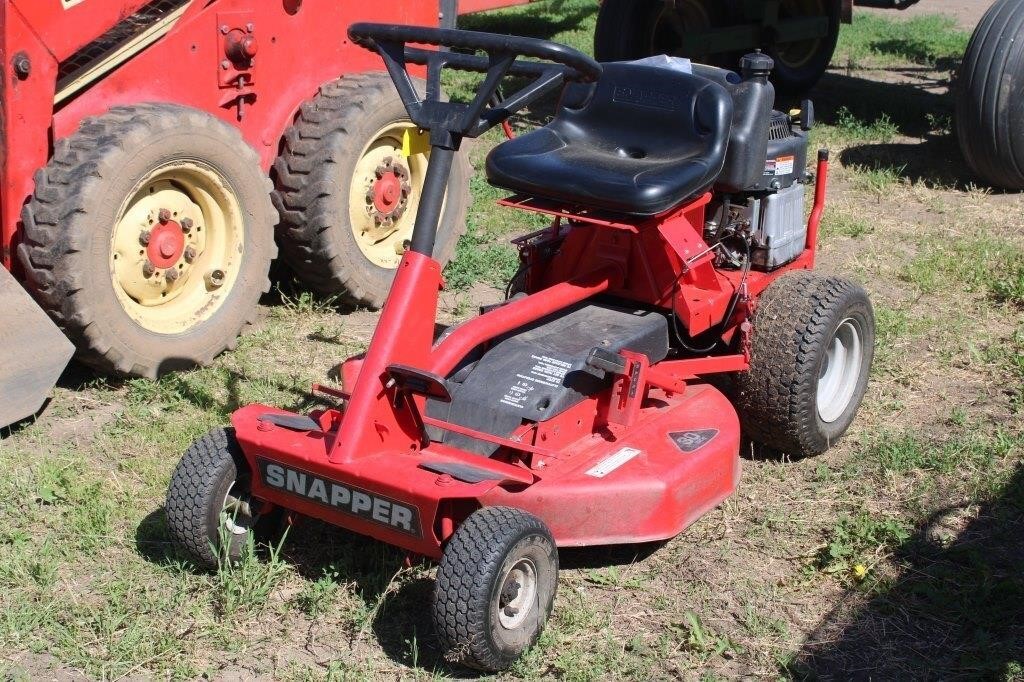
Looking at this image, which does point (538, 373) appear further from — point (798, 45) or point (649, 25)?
point (798, 45)

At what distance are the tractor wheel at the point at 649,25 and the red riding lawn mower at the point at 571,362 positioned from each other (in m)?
4.61

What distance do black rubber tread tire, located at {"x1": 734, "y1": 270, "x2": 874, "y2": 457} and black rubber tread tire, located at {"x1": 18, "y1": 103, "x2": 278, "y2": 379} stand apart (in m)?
2.29

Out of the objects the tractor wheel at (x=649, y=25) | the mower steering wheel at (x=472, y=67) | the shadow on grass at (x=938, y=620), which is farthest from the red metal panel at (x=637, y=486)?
the tractor wheel at (x=649, y=25)

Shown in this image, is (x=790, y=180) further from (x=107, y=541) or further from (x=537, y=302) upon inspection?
(x=107, y=541)

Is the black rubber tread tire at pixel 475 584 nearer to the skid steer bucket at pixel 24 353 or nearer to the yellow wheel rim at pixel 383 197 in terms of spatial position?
the skid steer bucket at pixel 24 353

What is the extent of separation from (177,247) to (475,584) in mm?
Result: 2642

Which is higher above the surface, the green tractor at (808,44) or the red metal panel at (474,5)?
the red metal panel at (474,5)

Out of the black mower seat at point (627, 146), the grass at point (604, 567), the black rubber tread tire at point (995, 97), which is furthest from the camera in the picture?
the black rubber tread tire at point (995, 97)

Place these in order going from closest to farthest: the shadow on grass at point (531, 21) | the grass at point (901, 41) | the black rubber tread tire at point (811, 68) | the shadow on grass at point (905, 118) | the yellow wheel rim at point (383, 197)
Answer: the yellow wheel rim at point (383, 197) < the shadow on grass at point (905, 118) < the black rubber tread tire at point (811, 68) < the grass at point (901, 41) < the shadow on grass at point (531, 21)

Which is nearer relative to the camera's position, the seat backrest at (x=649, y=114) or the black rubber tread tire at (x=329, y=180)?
the seat backrest at (x=649, y=114)

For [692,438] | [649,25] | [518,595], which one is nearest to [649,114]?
[692,438]

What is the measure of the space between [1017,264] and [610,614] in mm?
3831

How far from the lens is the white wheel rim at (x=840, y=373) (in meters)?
4.87

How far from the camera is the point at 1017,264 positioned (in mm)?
6609
